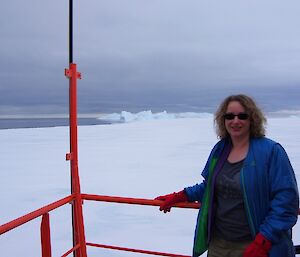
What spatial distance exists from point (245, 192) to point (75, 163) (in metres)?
1.44

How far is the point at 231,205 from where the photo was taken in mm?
1627

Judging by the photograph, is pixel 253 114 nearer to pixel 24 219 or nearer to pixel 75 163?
pixel 24 219

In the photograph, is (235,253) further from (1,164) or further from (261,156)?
(1,164)

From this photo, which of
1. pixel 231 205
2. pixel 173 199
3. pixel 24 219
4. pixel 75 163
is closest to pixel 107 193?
pixel 75 163

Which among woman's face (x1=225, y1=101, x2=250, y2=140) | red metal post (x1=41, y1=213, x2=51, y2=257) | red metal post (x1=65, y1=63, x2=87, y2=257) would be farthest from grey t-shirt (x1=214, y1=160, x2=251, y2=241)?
red metal post (x1=65, y1=63, x2=87, y2=257)

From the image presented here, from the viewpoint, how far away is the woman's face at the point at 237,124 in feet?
5.40

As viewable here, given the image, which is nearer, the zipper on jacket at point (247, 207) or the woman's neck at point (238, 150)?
the zipper on jacket at point (247, 207)

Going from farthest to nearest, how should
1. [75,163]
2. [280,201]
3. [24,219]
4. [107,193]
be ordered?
1. [107,193]
2. [75,163]
3. [24,219]
4. [280,201]

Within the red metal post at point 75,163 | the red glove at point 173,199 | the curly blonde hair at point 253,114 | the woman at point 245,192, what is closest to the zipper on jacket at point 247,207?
the woman at point 245,192

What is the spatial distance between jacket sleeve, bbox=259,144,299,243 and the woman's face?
9.3 inches

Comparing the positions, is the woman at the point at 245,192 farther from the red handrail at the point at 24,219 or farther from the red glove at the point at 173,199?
the red handrail at the point at 24,219

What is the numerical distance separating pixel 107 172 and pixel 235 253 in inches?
392

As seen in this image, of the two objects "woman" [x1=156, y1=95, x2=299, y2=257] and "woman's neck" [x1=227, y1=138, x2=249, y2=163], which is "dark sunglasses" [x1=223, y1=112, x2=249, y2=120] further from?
"woman's neck" [x1=227, y1=138, x2=249, y2=163]

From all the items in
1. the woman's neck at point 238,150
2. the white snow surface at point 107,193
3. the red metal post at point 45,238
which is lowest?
the white snow surface at point 107,193
